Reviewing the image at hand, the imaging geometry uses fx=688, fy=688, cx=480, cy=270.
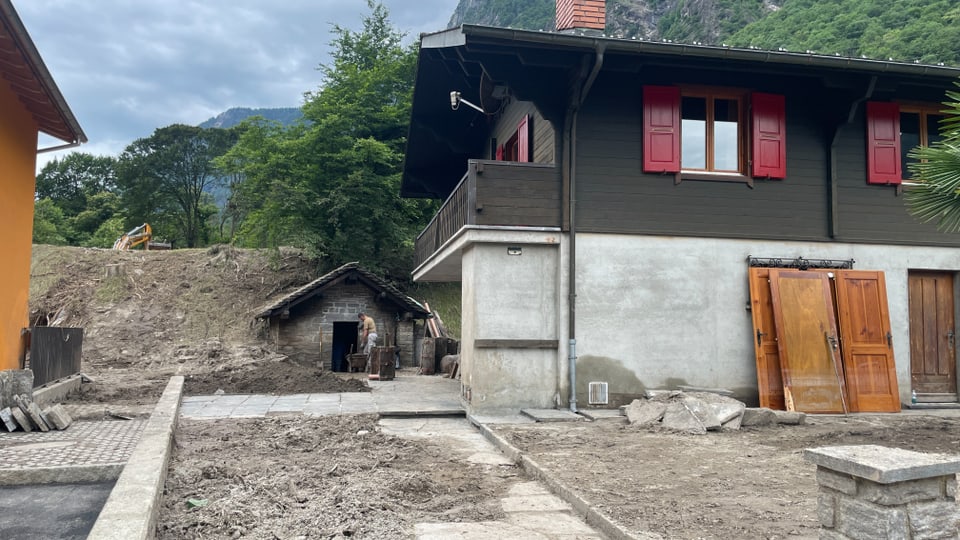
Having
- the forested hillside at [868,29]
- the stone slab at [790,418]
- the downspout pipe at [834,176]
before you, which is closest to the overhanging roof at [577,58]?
the downspout pipe at [834,176]

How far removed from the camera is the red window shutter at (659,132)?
35.6 feet

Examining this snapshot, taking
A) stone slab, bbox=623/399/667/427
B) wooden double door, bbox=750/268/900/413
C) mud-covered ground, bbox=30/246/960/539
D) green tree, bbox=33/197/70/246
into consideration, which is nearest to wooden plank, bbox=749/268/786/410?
wooden double door, bbox=750/268/900/413

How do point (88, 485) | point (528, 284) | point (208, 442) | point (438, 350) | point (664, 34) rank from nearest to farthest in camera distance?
point (88, 485)
point (208, 442)
point (528, 284)
point (438, 350)
point (664, 34)

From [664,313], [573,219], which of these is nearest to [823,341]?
[664,313]

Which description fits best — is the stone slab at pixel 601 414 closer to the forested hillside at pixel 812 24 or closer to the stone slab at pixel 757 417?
the stone slab at pixel 757 417

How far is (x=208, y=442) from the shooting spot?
322 inches

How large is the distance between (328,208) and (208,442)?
19.1 m

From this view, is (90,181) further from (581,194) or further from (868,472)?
(868,472)

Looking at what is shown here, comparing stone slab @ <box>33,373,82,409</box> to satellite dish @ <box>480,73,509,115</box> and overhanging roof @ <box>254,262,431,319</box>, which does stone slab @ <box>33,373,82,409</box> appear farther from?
satellite dish @ <box>480,73,509,115</box>

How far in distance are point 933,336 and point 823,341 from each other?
9.30 ft

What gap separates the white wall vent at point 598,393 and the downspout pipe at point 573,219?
241mm

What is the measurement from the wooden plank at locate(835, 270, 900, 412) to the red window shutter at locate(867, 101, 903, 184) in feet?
5.64

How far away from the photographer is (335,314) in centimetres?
2142

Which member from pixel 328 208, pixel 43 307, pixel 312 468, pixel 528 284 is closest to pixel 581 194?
pixel 528 284
